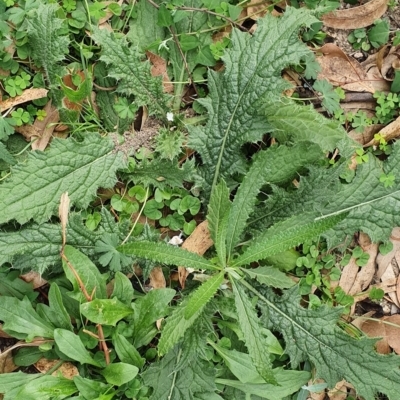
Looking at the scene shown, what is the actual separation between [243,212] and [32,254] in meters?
0.84

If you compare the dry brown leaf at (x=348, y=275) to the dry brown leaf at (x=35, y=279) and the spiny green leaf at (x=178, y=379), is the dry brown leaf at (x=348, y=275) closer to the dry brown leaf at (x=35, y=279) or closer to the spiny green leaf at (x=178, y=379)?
the spiny green leaf at (x=178, y=379)

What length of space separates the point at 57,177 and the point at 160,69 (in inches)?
26.0

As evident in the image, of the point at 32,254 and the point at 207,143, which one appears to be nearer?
the point at 32,254

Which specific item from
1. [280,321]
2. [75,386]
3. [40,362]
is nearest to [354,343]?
[280,321]

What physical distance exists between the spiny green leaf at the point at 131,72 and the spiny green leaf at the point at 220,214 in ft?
1.65

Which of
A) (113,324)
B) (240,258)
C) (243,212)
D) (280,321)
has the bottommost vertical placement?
(280,321)

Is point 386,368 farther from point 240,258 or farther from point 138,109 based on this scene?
point 138,109

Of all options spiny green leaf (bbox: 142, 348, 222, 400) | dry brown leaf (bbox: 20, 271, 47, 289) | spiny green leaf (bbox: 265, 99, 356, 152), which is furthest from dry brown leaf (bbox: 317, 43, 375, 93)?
dry brown leaf (bbox: 20, 271, 47, 289)

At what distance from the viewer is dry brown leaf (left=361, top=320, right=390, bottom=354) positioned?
→ 2650 mm

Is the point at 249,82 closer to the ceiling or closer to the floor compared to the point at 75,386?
closer to the ceiling

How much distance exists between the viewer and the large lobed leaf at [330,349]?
2398 millimetres

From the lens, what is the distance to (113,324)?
7.50 ft

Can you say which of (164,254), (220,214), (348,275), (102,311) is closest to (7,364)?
(102,311)

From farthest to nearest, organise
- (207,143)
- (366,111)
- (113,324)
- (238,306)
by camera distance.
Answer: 1. (366,111)
2. (207,143)
3. (113,324)
4. (238,306)
